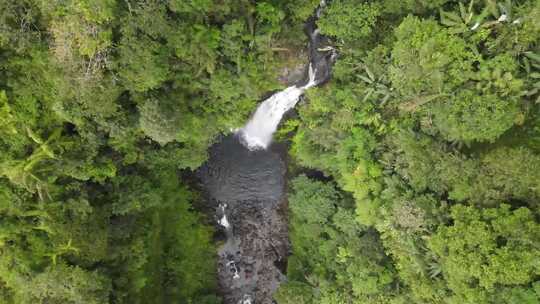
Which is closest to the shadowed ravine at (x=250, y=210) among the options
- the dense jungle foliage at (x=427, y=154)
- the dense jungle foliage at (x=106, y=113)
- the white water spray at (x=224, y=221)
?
the white water spray at (x=224, y=221)

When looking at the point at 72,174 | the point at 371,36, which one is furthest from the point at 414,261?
the point at 72,174

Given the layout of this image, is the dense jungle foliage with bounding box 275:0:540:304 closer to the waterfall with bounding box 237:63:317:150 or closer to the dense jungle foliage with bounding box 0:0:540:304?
the dense jungle foliage with bounding box 0:0:540:304

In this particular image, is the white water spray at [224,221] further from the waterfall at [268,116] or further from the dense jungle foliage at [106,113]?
the dense jungle foliage at [106,113]

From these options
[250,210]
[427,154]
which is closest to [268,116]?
[250,210]

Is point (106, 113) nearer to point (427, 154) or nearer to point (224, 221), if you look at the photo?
point (224, 221)

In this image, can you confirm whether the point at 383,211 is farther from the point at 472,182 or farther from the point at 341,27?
the point at 341,27
